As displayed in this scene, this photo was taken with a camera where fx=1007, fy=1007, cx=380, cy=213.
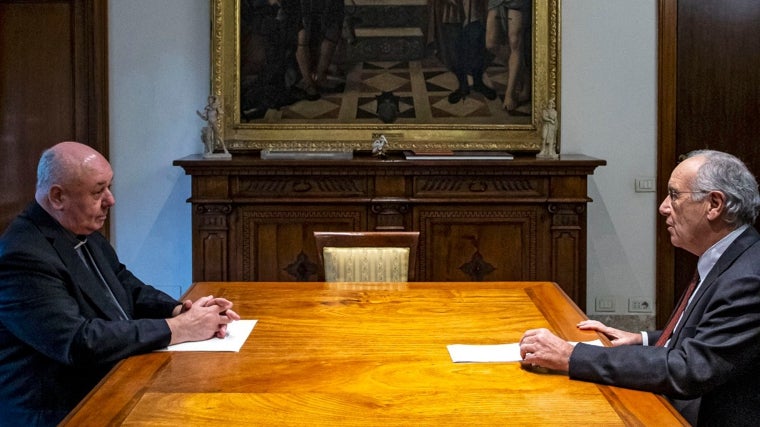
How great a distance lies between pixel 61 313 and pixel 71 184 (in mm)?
430

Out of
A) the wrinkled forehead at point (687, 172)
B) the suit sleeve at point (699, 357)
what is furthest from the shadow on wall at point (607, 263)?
the suit sleeve at point (699, 357)

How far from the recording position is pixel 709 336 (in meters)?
2.59

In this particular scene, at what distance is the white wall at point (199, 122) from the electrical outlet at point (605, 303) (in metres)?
0.04

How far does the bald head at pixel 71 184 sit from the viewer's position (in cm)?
301

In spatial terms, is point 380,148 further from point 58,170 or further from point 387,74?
point 58,170

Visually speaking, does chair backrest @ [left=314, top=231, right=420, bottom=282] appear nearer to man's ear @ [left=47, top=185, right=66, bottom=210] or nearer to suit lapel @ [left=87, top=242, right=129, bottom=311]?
suit lapel @ [left=87, top=242, right=129, bottom=311]

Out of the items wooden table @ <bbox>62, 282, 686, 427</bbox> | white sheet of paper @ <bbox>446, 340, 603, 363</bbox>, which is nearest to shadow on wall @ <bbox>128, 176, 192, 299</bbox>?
wooden table @ <bbox>62, 282, 686, 427</bbox>

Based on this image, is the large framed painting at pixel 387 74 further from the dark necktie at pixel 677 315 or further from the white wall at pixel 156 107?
the dark necktie at pixel 677 315

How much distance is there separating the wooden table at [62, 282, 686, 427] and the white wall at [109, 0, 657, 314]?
293 cm

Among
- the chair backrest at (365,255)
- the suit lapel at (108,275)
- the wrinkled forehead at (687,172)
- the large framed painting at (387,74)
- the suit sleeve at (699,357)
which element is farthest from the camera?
the large framed painting at (387,74)

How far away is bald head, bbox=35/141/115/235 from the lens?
301 centimetres

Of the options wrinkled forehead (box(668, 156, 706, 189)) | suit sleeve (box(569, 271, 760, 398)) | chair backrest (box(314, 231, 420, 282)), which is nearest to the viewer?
suit sleeve (box(569, 271, 760, 398))

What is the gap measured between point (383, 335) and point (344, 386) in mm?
537

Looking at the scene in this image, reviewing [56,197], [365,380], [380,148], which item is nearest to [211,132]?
[380,148]
